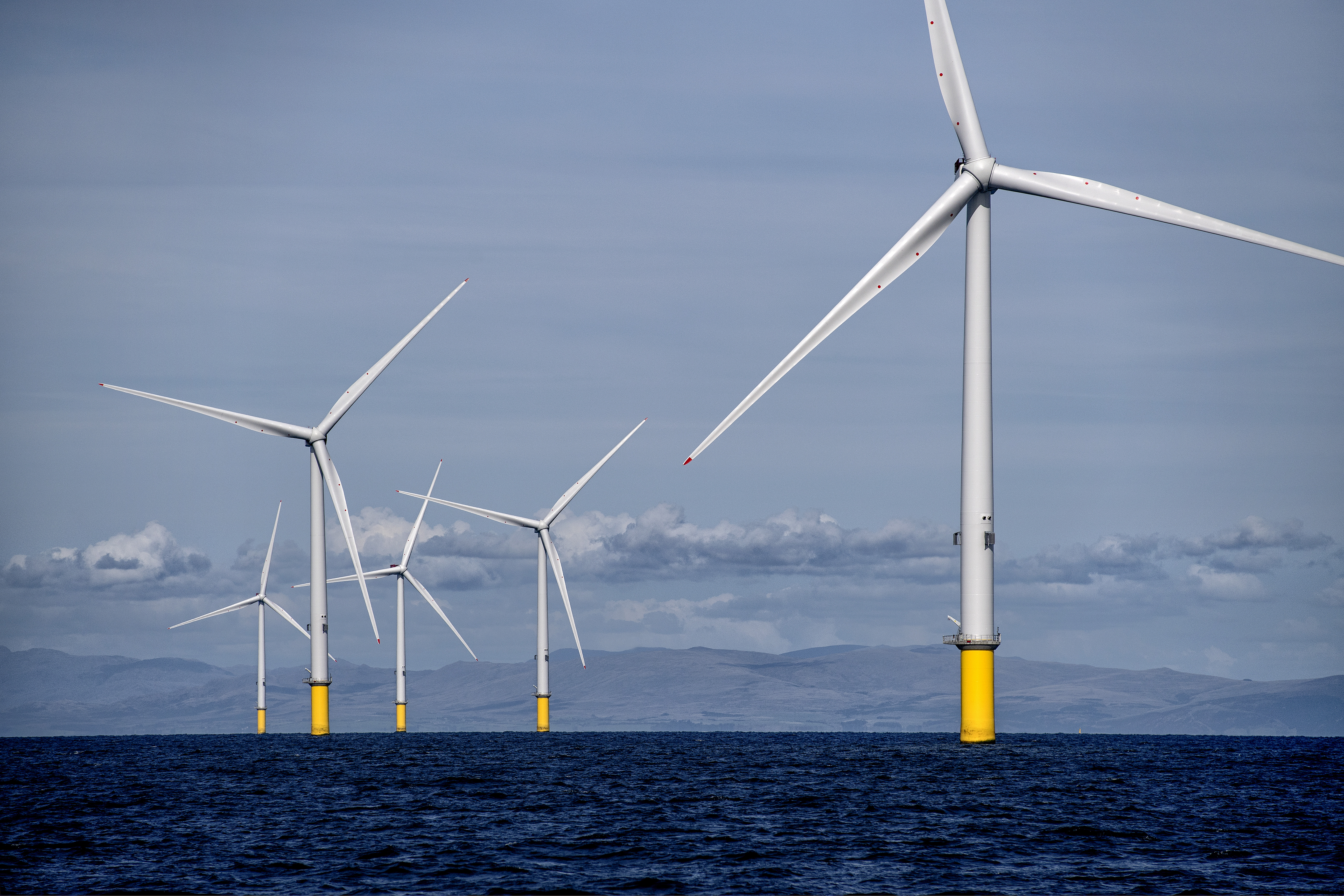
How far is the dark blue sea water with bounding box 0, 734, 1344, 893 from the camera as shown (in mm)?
40594

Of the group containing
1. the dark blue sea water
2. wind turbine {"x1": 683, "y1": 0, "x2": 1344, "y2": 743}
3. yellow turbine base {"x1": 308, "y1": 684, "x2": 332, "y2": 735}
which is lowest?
yellow turbine base {"x1": 308, "y1": 684, "x2": 332, "y2": 735}

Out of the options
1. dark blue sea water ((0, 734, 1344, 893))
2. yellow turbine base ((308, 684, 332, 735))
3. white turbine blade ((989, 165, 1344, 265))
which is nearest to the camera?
dark blue sea water ((0, 734, 1344, 893))

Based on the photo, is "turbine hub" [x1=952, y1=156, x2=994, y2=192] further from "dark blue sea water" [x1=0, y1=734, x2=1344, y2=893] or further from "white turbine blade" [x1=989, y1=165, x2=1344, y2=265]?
"dark blue sea water" [x1=0, y1=734, x2=1344, y2=893]

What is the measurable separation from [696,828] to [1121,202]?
4439cm

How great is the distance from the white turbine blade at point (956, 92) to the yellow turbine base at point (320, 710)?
276 feet

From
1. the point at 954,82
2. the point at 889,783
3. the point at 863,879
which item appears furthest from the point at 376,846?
the point at 954,82

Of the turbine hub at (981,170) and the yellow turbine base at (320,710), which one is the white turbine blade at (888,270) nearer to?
the turbine hub at (981,170)

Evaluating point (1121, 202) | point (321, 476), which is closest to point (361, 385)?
point (321, 476)

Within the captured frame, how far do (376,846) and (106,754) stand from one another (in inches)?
4424

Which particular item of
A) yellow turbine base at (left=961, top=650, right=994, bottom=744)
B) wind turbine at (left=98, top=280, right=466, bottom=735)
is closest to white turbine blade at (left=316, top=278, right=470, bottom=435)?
wind turbine at (left=98, top=280, right=466, bottom=735)

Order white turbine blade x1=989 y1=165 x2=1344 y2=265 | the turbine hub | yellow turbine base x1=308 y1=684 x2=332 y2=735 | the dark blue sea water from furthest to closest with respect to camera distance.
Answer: yellow turbine base x1=308 y1=684 x2=332 y2=735
the turbine hub
white turbine blade x1=989 y1=165 x2=1344 y2=265
the dark blue sea water

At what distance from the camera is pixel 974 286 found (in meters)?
79.3

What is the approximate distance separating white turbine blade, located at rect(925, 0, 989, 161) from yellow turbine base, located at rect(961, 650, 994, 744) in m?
29.5

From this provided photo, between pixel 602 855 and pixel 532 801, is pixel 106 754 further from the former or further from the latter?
pixel 602 855
